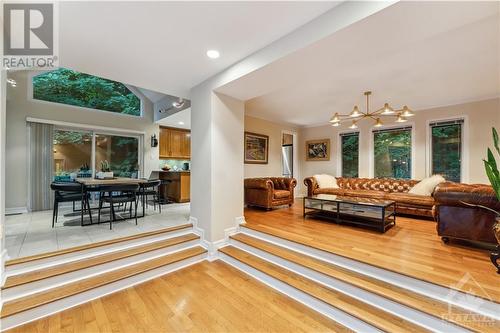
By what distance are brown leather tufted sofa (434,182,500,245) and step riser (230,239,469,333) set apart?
142 cm

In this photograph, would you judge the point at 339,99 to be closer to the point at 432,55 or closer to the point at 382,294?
the point at 432,55

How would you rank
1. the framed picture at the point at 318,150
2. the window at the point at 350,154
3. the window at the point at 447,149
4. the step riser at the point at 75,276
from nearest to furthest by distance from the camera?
the step riser at the point at 75,276 → the window at the point at 447,149 → the window at the point at 350,154 → the framed picture at the point at 318,150

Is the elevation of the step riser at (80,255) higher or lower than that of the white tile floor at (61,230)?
lower

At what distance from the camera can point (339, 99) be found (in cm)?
419

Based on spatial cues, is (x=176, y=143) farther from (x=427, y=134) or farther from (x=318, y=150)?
(x=427, y=134)

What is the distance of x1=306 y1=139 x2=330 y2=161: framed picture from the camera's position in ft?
20.9

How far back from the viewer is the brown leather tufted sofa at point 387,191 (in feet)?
13.0

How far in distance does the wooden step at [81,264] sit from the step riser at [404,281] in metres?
1.69

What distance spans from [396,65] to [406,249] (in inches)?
93.0

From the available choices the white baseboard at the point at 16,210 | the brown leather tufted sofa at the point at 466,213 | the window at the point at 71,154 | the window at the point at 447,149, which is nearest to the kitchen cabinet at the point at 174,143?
the window at the point at 71,154

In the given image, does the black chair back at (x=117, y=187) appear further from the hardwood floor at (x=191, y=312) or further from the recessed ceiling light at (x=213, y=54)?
the recessed ceiling light at (x=213, y=54)

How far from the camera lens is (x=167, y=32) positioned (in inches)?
80.0

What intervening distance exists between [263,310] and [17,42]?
356cm

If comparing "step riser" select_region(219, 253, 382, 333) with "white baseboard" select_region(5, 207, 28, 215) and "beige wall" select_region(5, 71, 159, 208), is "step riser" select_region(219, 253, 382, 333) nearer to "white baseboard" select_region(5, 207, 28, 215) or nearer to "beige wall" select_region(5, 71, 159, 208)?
"white baseboard" select_region(5, 207, 28, 215)
